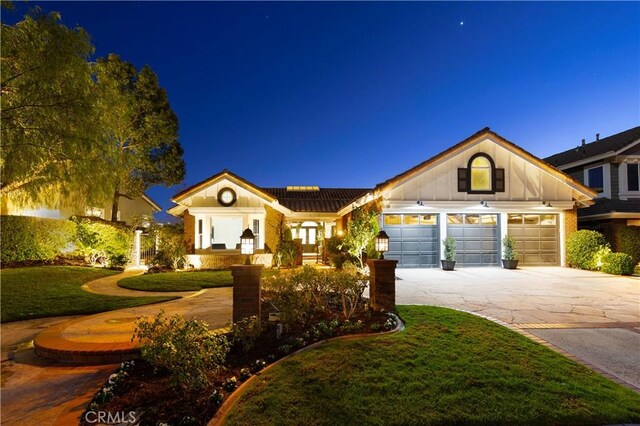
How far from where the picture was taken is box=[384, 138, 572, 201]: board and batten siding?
51.7 ft

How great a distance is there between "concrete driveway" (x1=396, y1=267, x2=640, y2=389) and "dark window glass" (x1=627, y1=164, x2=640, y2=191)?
Result: 7836 millimetres

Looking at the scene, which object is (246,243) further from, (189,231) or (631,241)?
(631,241)

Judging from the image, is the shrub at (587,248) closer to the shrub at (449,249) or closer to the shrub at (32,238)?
the shrub at (449,249)

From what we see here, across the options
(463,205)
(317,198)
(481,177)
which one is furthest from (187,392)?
(317,198)

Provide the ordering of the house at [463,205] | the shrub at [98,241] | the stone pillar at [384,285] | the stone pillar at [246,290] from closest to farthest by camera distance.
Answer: the stone pillar at [246,290] < the stone pillar at [384,285] < the shrub at [98,241] < the house at [463,205]

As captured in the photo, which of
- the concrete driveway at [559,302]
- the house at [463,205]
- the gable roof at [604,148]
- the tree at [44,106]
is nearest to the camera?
the concrete driveway at [559,302]

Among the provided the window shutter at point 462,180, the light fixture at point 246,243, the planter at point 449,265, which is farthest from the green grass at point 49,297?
the window shutter at point 462,180

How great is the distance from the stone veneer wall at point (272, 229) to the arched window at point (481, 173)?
10.3 metres

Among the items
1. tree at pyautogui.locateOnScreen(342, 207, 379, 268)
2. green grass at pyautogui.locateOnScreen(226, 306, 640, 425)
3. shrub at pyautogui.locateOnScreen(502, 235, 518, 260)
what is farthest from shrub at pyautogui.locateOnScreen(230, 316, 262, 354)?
shrub at pyautogui.locateOnScreen(502, 235, 518, 260)

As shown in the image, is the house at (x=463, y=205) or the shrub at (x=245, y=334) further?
the house at (x=463, y=205)

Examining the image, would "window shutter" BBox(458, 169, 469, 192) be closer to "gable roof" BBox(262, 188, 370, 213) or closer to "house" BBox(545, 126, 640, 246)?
"gable roof" BBox(262, 188, 370, 213)

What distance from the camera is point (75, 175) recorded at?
6.53m

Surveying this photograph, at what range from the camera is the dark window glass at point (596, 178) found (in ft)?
61.7

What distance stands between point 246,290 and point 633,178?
75.4ft
